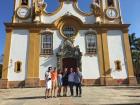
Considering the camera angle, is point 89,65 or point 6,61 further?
point 89,65

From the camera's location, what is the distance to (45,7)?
26.7 metres

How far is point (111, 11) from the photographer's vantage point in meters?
27.0

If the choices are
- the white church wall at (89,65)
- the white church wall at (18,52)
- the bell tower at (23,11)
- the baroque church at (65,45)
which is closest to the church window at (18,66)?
the baroque church at (65,45)

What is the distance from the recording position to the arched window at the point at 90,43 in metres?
25.1

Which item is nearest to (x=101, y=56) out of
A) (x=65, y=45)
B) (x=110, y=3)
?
(x=65, y=45)

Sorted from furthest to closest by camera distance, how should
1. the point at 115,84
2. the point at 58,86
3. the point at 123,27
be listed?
the point at 123,27
the point at 115,84
the point at 58,86

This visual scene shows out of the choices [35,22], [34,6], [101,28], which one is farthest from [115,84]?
[34,6]

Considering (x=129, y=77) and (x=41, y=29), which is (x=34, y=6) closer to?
(x=41, y=29)

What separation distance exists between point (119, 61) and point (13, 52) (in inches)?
457

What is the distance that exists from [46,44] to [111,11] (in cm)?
879

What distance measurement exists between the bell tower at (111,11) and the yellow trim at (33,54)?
26.8 feet

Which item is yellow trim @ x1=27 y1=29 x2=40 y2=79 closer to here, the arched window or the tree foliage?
the arched window

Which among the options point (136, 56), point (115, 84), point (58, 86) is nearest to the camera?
point (58, 86)

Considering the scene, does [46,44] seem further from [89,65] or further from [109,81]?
[109,81]
